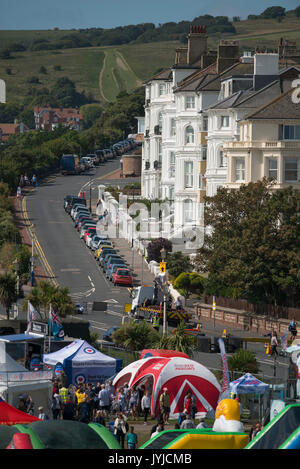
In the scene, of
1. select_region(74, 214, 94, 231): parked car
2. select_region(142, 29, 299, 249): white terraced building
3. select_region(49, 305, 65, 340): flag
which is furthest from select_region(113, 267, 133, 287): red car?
select_region(49, 305, 65, 340): flag

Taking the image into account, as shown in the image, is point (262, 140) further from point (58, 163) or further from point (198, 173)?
point (58, 163)

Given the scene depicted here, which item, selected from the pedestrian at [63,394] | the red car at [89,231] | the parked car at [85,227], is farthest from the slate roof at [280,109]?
the pedestrian at [63,394]

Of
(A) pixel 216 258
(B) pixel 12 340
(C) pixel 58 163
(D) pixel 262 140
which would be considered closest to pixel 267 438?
(B) pixel 12 340

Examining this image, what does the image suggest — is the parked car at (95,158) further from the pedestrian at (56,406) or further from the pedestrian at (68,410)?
the pedestrian at (68,410)

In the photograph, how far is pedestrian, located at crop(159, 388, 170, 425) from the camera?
1287 inches

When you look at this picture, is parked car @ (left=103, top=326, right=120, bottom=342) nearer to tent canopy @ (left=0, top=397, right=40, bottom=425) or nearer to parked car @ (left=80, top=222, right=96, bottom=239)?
tent canopy @ (left=0, top=397, right=40, bottom=425)

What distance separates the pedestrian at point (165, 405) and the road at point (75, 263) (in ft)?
34.7

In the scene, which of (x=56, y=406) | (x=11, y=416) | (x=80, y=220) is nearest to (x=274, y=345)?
(x=56, y=406)

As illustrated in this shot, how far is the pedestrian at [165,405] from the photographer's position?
32688 millimetres

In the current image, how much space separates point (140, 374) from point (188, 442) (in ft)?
70.3

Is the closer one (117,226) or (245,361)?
(245,361)

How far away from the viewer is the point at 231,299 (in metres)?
60.5

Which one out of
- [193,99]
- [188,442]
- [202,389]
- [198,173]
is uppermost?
[193,99]

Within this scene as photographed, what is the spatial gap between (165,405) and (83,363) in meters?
4.55
